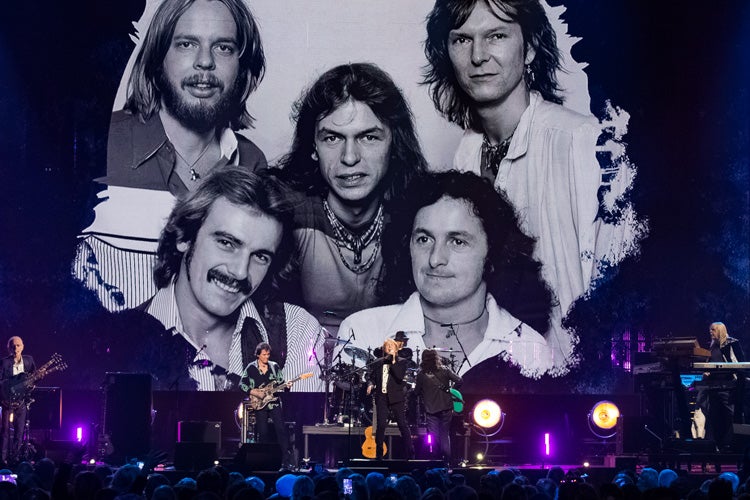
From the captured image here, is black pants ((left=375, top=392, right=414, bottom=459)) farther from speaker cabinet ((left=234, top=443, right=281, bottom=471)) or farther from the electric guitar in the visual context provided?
speaker cabinet ((left=234, top=443, right=281, bottom=471))

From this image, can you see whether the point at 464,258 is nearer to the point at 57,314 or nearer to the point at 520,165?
the point at 520,165

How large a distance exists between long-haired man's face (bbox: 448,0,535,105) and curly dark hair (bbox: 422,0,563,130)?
79 mm

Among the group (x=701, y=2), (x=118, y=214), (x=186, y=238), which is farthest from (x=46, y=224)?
(x=701, y=2)

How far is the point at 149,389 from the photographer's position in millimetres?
13164

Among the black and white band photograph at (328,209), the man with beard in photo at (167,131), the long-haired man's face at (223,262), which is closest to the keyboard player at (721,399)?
the black and white band photograph at (328,209)

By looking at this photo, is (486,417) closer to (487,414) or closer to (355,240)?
(487,414)

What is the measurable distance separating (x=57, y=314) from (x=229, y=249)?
252 centimetres

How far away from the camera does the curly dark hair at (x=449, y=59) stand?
15422 mm

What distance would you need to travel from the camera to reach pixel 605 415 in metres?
14.3

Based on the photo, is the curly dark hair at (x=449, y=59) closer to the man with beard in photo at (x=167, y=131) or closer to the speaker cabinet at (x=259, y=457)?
the man with beard in photo at (x=167, y=131)

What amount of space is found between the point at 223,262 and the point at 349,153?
2.32 metres

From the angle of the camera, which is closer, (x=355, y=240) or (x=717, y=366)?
(x=717, y=366)

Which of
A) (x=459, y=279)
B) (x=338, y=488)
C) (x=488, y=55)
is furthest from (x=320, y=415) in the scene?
(x=338, y=488)

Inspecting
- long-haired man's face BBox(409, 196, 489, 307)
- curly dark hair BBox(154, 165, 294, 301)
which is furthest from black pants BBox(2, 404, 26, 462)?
long-haired man's face BBox(409, 196, 489, 307)
